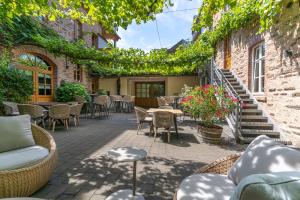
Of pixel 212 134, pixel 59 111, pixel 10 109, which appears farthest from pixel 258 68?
pixel 10 109

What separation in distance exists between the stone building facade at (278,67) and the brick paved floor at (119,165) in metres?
1.36

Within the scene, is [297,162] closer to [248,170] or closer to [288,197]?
[248,170]

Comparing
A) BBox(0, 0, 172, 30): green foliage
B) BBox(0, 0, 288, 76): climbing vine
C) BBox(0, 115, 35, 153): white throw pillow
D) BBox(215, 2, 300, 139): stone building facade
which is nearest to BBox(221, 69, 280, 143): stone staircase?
BBox(215, 2, 300, 139): stone building facade

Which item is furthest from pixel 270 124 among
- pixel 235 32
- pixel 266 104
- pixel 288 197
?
pixel 288 197

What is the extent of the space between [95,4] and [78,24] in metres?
8.74

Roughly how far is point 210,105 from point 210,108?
0.07m

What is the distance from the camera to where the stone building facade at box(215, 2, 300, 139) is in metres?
4.03

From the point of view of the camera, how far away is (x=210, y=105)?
443 cm

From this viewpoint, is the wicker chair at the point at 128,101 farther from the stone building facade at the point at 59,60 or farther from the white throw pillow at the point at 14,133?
the white throw pillow at the point at 14,133

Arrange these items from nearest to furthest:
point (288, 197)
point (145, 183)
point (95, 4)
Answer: point (288, 197), point (145, 183), point (95, 4)

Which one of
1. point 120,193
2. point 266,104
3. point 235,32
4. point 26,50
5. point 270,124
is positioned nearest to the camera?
point 120,193

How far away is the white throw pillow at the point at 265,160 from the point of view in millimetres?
1341

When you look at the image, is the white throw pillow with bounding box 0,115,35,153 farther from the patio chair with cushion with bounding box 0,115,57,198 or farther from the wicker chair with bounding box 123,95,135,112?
the wicker chair with bounding box 123,95,135,112

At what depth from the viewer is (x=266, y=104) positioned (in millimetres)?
5254
